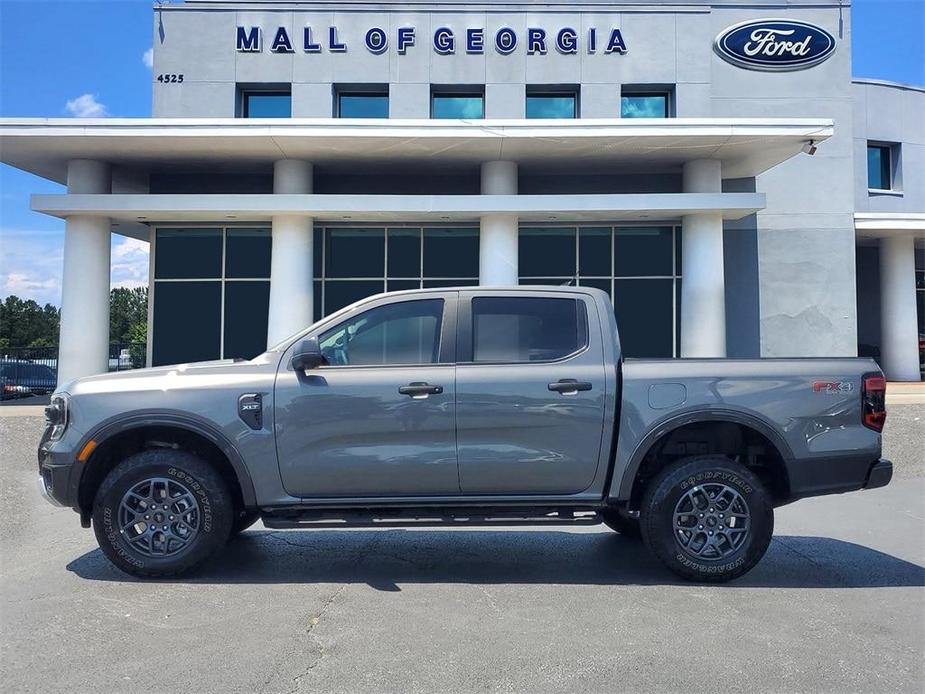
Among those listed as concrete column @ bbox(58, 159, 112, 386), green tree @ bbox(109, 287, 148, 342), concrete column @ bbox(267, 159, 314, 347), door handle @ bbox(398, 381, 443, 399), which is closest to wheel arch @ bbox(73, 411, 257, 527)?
door handle @ bbox(398, 381, 443, 399)

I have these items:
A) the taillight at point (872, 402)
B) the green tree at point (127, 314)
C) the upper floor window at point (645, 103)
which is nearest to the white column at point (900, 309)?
the upper floor window at point (645, 103)

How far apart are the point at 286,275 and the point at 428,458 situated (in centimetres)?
1287

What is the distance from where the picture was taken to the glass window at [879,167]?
24547mm

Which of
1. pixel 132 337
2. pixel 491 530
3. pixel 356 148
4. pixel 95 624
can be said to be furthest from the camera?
pixel 132 337

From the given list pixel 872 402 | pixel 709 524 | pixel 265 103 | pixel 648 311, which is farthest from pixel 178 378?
pixel 265 103

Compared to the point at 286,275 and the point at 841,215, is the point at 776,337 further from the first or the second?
the point at 286,275

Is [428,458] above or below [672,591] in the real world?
above

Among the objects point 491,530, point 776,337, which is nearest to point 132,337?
point 776,337

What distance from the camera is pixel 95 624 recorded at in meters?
4.63

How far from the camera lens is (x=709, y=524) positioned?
17.8 feet

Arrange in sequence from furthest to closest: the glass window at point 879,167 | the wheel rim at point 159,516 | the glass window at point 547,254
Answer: the glass window at point 879,167 < the glass window at point 547,254 < the wheel rim at point 159,516

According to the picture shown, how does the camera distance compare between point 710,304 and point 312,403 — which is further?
point 710,304

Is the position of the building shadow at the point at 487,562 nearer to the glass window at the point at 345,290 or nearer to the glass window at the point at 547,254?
the glass window at the point at 345,290

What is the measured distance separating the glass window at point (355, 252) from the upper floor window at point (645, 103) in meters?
7.46
